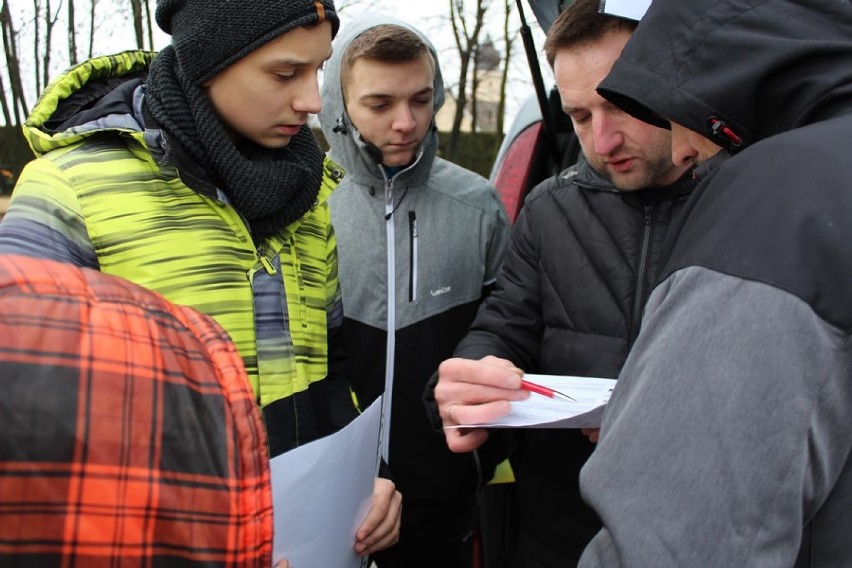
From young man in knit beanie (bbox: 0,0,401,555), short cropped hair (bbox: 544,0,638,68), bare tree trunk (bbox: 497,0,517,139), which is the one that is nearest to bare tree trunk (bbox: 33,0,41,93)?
young man in knit beanie (bbox: 0,0,401,555)

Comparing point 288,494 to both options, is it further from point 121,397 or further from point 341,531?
point 121,397

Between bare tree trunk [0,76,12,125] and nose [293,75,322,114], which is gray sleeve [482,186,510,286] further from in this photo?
bare tree trunk [0,76,12,125]

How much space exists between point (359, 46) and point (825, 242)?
1.91m

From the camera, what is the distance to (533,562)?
197 cm

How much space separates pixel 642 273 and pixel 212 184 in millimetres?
1042

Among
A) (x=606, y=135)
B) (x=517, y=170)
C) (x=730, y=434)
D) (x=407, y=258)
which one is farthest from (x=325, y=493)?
(x=517, y=170)

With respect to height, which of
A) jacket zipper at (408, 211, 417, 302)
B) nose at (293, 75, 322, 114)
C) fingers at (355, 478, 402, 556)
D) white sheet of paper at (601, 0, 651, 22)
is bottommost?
fingers at (355, 478, 402, 556)

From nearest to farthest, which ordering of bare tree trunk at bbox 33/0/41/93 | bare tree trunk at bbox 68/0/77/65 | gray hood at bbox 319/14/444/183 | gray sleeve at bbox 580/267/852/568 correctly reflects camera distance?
gray sleeve at bbox 580/267/852/568 < gray hood at bbox 319/14/444/183 < bare tree trunk at bbox 33/0/41/93 < bare tree trunk at bbox 68/0/77/65

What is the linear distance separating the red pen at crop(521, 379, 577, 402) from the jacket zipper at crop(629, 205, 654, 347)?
0.34 m

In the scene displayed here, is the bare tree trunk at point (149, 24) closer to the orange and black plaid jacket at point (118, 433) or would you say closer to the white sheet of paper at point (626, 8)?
the white sheet of paper at point (626, 8)

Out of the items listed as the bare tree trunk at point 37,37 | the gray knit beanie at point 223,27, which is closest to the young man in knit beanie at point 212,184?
the gray knit beanie at point 223,27

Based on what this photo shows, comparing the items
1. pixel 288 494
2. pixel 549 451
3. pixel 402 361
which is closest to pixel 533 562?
pixel 549 451

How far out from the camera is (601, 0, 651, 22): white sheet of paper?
1.82 m

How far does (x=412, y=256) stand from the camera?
95.4 inches
